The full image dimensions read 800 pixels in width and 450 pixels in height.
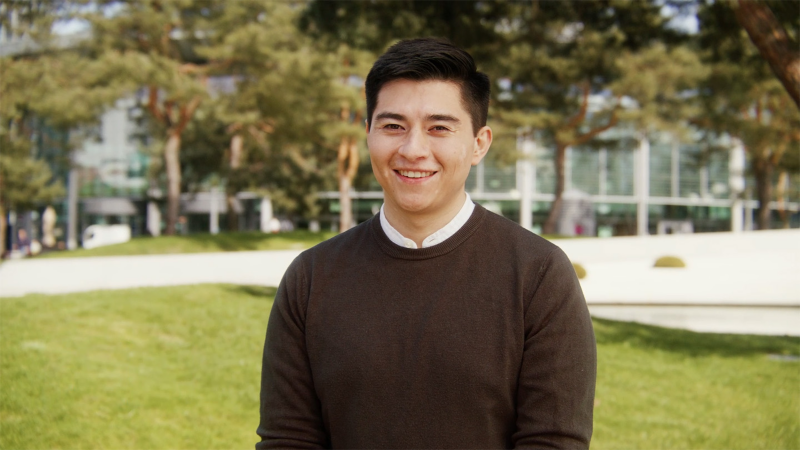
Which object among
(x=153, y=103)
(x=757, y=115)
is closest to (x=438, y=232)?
(x=153, y=103)

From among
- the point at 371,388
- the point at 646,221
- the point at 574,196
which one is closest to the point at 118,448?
the point at 371,388

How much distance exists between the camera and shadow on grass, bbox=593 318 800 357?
8758 millimetres

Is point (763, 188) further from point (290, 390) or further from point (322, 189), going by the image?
point (290, 390)

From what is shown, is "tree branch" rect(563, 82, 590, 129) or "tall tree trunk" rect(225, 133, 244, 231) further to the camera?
"tall tree trunk" rect(225, 133, 244, 231)

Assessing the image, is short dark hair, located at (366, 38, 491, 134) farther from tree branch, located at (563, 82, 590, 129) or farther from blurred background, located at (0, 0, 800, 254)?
tree branch, located at (563, 82, 590, 129)

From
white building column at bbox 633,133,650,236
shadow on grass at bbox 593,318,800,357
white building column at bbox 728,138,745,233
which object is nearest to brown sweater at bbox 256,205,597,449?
shadow on grass at bbox 593,318,800,357

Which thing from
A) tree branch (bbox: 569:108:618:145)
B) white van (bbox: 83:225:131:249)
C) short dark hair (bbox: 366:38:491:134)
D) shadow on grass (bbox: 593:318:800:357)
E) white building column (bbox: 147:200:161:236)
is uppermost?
tree branch (bbox: 569:108:618:145)

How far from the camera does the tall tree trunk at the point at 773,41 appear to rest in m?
6.79

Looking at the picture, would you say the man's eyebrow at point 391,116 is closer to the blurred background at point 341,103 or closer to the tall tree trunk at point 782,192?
→ the blurred background at point 341,103

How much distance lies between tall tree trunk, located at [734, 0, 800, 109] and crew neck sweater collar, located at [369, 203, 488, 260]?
598cm

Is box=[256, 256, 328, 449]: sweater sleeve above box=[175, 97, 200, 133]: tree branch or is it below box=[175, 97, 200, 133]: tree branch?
below

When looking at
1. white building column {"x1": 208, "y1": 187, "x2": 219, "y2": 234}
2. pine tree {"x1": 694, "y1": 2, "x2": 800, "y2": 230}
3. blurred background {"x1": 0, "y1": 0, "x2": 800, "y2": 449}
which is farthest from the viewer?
white building column {"x1": 208, "y1": 187, "x2": 219, "y2": 234}

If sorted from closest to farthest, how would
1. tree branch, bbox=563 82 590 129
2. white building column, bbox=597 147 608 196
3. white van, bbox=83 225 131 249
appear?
tree branch, bbox=563 82 590 129, white van, bbox=83 225 131 249, white building column, bbox=597 147 608 196

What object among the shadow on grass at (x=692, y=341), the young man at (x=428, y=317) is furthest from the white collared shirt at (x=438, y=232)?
the shadow on grass at (x=692, y=341)
